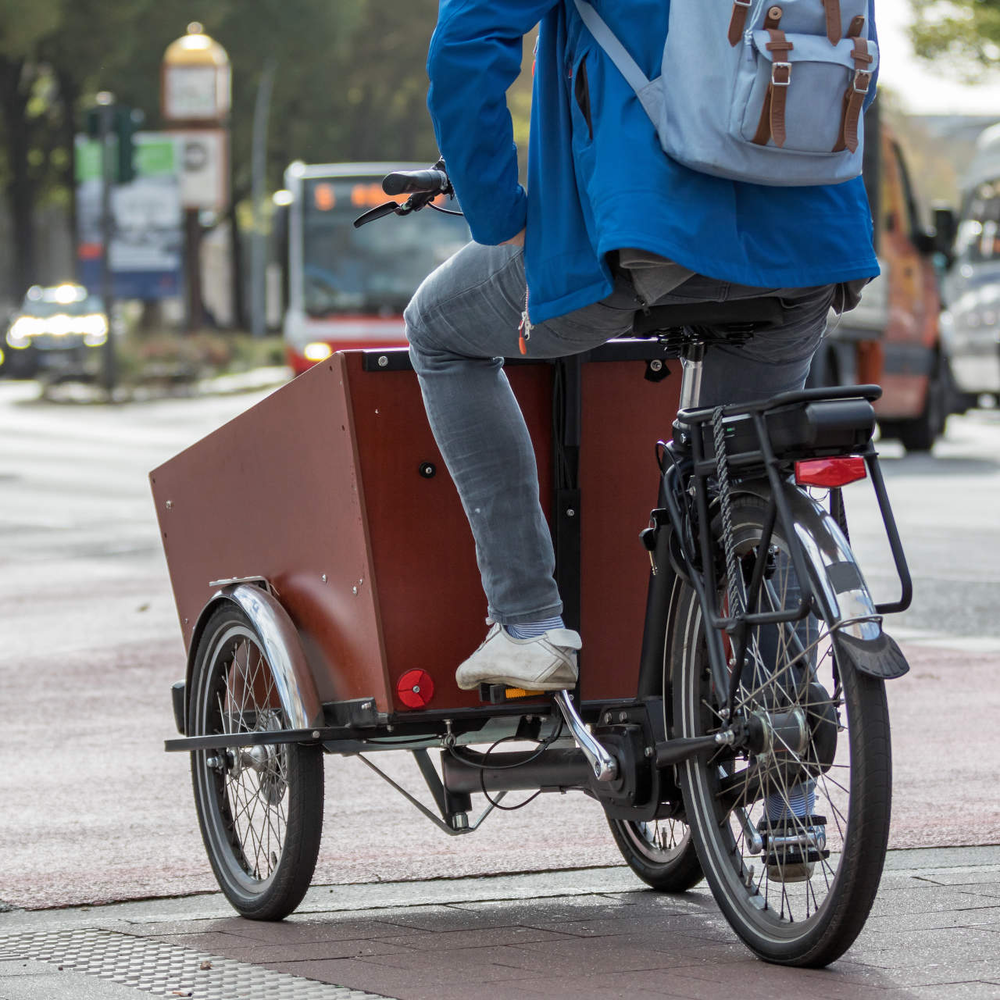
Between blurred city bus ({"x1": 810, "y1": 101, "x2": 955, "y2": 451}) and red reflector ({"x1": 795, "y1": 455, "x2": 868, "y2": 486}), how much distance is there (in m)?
13.8

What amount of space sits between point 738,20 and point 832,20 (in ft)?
0.49

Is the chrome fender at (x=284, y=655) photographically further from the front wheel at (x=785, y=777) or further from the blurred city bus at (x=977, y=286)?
the blurred city bus at (x=977, y=286)

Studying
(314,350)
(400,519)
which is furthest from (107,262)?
(400,519)

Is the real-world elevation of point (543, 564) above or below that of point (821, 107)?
below

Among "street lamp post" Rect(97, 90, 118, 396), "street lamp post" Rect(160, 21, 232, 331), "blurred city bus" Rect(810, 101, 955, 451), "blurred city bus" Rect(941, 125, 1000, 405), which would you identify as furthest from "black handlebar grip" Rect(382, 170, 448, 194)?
"street lamp post" Rect(160, 21, 232, 331)

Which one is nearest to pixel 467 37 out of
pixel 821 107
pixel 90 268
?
pixel 821 107

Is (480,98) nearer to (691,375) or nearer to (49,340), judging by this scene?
(691,375)

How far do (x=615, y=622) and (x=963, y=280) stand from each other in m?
21.1

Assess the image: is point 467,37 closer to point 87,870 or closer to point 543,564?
point 543,564

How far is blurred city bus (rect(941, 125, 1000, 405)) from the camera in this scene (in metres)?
22.9

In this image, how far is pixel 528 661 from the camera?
3.73 meters

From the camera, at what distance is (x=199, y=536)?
14.9ft

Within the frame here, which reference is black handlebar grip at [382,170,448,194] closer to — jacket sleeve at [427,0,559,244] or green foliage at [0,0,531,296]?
jacket sleeve at [427,0,559,244]

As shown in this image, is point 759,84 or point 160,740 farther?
point 160,740
